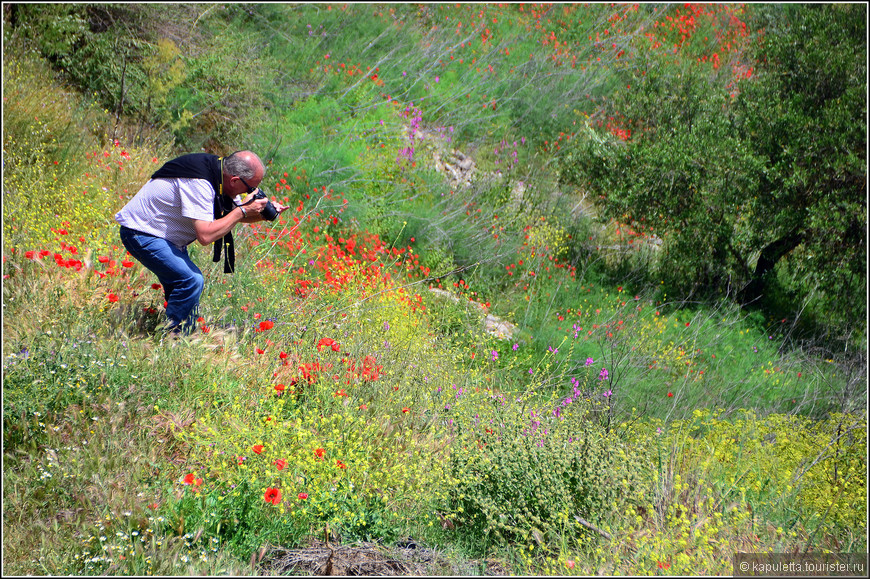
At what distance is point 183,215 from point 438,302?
322 centimetres

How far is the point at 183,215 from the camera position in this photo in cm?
390

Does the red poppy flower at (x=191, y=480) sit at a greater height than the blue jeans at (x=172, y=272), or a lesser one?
lesser

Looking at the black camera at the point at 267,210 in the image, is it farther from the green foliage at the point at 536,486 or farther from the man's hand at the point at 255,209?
the green foliage at the point at 536,486

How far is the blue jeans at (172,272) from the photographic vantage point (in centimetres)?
391

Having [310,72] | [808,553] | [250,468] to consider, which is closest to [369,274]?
[250,468]

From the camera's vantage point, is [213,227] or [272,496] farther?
[213,227]

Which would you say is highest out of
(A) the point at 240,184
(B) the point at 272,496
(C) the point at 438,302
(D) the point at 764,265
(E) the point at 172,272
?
(A) the point at 240,184

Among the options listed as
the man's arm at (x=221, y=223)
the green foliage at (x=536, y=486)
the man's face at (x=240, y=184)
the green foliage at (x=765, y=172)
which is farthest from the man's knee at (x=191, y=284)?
the green foliage at (x=765, y=172)

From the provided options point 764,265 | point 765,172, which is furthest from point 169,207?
point 764,265

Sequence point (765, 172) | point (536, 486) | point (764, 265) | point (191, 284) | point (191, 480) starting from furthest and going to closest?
1. point (764, 265)
2. point (765, 172)
3. point (191, 284)
4. point (536, 486)
5. point (191, 480)

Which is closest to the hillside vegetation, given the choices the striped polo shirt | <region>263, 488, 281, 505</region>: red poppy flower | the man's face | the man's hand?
<region>263, 488, 281, 505</region>: red poppy flower

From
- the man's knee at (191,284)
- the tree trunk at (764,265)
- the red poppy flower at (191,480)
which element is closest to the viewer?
the red poppy flower at (191,480)

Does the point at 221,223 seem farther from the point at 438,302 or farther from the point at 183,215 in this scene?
the point at 438,302

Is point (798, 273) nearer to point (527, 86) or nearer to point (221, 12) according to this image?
point (527, 86)
